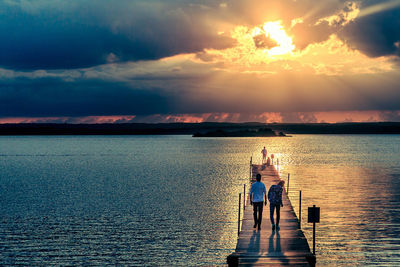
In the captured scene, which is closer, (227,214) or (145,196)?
(227,214)

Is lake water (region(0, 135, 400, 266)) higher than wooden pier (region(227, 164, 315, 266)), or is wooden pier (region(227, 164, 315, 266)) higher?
wooden pier (region(227, 164, 315, 266))

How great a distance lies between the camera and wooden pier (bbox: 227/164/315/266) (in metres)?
16.8

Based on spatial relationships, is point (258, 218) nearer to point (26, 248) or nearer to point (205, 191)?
point (26, 248)

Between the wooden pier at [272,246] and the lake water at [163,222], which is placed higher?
the wooden pier at [272,246]

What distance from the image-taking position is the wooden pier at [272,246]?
661 inches

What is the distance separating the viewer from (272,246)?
18766mm

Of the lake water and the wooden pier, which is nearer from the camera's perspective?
the wooden pier

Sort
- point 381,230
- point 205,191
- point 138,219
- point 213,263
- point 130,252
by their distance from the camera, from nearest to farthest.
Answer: point 213,263
point 130,252
point 381,230
point 138,219
point 205,191

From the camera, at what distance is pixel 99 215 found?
Answer: 3195cm

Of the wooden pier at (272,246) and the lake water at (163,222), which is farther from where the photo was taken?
the lake water at (163,222)

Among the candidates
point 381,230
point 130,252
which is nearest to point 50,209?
point 130,252

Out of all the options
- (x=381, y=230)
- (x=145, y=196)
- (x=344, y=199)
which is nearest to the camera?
(x=381, y=230)

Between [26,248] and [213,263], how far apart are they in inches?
373

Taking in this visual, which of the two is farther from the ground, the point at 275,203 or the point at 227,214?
the point at 275,203
